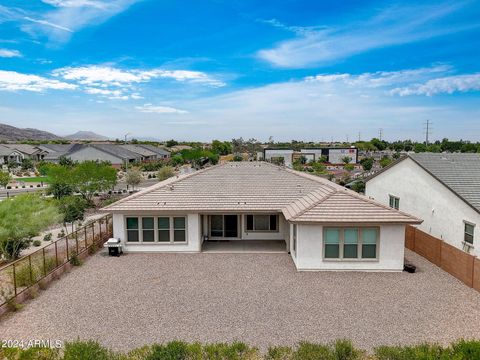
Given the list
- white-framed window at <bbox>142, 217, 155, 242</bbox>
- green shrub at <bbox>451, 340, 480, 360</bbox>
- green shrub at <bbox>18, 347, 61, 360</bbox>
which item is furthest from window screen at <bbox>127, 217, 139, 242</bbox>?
green shrub at <bbox>451, 340, 480, 360</bbox>

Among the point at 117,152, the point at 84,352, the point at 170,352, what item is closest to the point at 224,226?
the point at 170,352


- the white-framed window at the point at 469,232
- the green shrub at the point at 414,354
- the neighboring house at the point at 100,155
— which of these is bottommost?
the green shrub at the point at 414,354

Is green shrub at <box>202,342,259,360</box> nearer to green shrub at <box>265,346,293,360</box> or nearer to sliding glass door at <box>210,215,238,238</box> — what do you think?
green shrub at <box>265,346,293,360</box>

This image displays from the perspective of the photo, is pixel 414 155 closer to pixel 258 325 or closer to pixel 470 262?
pixel 470 262

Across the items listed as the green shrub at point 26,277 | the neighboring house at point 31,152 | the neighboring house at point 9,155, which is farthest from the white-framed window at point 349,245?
the neighboring house at point 31,152

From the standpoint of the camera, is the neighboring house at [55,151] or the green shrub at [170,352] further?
the neighboring house at [55,151]

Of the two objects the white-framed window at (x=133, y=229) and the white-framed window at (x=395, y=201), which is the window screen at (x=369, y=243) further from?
the white-framed window at (x=133, y=229)

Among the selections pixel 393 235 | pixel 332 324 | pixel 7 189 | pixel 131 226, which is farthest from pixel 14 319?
pixel 7 189
